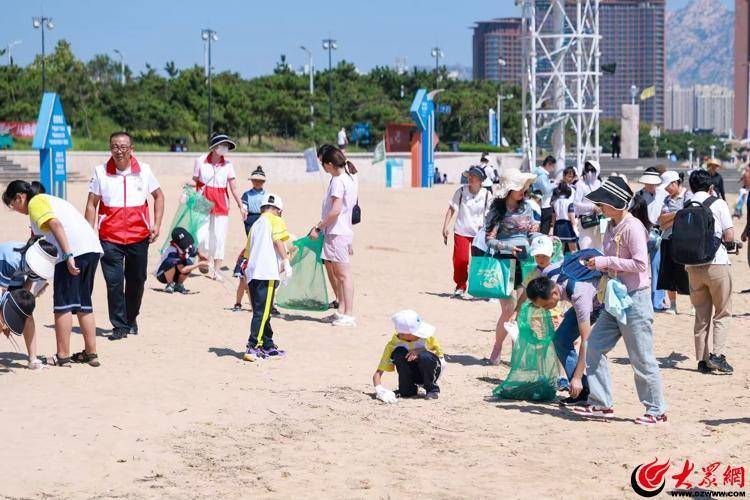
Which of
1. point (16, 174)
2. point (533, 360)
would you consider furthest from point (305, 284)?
point (16, 174)

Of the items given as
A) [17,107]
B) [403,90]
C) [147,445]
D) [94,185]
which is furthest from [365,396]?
[403,90]

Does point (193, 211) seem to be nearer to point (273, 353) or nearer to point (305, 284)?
point (305, 284)

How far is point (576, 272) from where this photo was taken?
7184mm

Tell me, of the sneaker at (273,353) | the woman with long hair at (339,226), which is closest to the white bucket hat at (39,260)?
the sneaker at (273,353)

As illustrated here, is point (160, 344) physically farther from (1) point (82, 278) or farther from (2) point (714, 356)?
(2) point (714, 356)

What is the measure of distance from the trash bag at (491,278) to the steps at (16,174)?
905 inches

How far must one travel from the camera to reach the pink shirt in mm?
6730

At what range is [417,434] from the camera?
6.80 metres

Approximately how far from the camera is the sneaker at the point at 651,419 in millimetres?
7023

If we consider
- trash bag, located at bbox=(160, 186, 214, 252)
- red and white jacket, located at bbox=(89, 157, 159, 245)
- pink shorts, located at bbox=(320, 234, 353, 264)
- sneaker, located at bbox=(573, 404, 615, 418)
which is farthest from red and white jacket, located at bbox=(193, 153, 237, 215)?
sneaker, located at bbox=(573, 404, 615, 418)

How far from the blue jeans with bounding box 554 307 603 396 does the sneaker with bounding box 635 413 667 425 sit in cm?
41

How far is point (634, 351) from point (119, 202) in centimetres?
444

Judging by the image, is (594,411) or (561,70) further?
(561,70)

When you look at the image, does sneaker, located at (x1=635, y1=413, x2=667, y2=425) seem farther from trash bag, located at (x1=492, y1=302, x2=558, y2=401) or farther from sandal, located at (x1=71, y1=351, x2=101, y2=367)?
sandal, located at (x1=71, y1=351, x2=101, y2=367)
